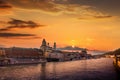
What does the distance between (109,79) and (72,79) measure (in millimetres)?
11662

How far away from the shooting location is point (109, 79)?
79.2 m

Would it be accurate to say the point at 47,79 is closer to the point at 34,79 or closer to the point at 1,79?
the point at 34,79

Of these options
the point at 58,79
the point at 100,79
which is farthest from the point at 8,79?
the point at 100,79

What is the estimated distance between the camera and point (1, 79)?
76.0 meters

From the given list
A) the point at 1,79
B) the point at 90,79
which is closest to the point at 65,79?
the point at 90,79

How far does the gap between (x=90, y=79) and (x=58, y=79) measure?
32.7 ft

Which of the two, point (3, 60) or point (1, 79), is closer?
point (1, 79)

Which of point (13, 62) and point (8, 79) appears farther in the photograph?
point (13, 62)

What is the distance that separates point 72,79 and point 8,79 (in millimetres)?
19562

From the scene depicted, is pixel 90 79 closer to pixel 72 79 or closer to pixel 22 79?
pixel 72 79

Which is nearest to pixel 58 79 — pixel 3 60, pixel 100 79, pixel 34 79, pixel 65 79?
pixel 65 79

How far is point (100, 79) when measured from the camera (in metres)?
79.4

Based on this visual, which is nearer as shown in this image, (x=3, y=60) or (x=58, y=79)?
(x=58, y=79)

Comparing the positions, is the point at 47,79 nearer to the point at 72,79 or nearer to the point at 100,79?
the point at 72,79
